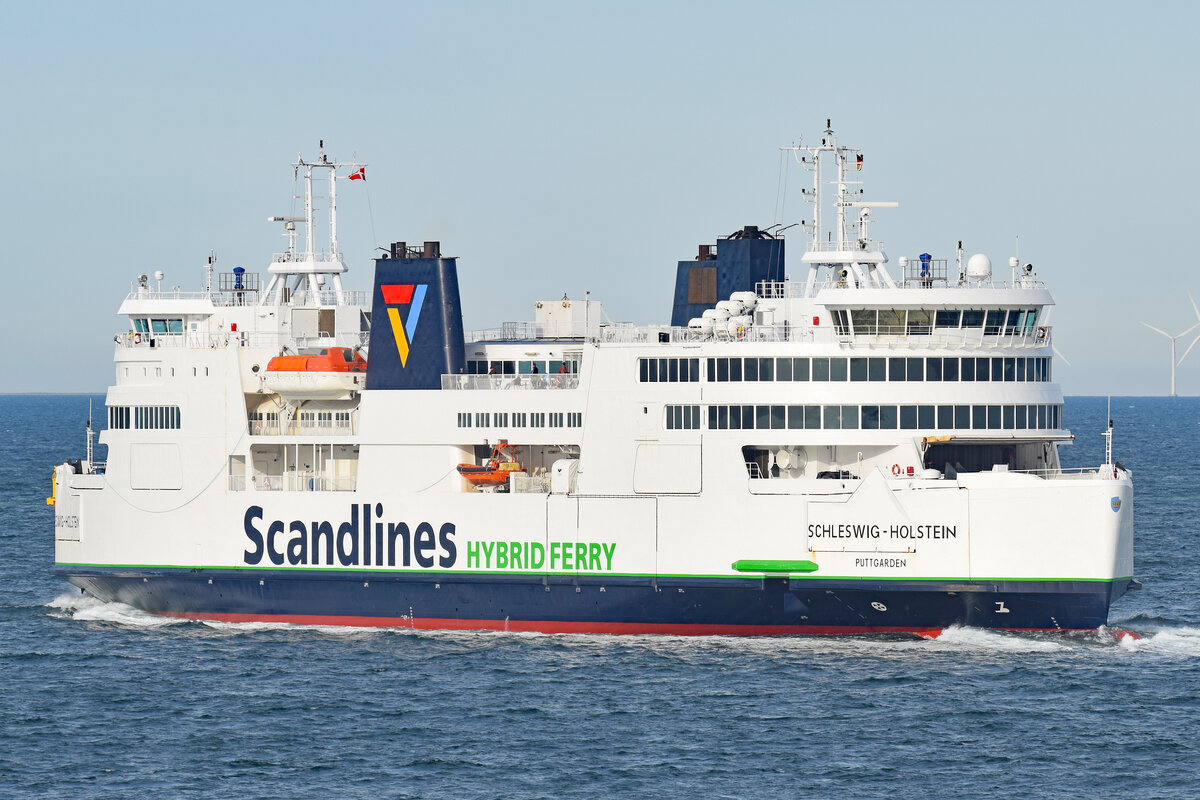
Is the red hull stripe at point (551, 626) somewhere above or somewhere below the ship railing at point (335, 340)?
below

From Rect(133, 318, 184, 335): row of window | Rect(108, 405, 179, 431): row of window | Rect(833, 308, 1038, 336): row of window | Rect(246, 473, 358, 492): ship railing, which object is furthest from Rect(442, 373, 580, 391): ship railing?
Rect(133, 318, 184, 335): row of window

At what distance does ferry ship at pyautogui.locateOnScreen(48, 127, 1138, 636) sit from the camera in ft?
108

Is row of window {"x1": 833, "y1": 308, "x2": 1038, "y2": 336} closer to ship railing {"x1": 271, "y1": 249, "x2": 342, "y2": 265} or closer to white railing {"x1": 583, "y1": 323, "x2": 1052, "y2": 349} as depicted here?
white railing {"x1": 583, "y1": 323, "x2": 1052, "y2": 349}

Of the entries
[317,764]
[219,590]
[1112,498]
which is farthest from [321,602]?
[1112,498]

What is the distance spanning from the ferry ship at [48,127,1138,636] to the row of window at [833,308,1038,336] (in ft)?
0.19

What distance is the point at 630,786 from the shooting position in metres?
25.6

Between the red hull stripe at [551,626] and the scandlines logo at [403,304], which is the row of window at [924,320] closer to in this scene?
the red hull stripe at [551,626]

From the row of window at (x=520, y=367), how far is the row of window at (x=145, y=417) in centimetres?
686

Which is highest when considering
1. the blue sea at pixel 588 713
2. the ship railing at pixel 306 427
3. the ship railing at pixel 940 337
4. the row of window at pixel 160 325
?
the row of window at pixel 160 325

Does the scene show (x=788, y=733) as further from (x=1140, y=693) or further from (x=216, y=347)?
(x=216, y=347)

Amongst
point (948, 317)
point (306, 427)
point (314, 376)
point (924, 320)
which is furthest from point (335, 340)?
point (948, 317)

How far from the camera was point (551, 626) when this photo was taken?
35.3 meters

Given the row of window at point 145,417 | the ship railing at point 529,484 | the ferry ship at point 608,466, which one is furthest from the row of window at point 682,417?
the row of window at point 145,417

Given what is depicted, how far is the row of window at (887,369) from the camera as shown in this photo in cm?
3394
